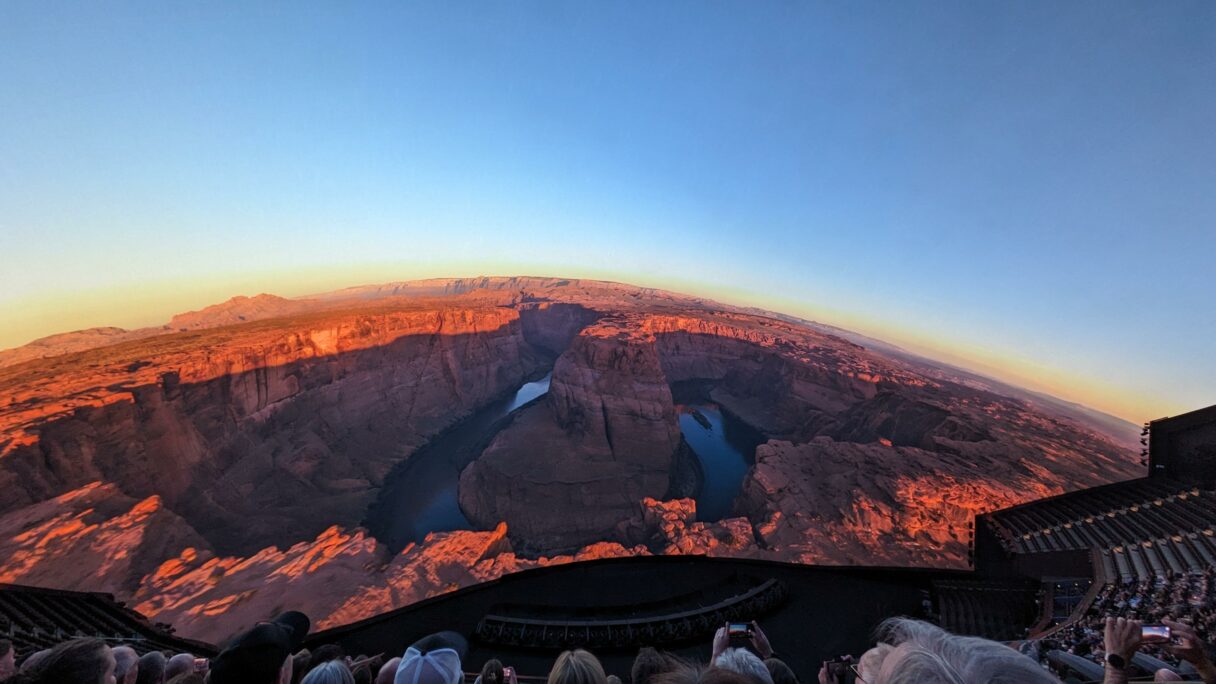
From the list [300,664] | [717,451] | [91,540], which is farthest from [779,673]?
[717,451]

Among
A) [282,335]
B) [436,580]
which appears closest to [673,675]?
[436,580]

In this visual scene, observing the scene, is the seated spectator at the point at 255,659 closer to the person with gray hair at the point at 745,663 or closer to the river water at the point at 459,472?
the person with gray hair at the point at 745,663

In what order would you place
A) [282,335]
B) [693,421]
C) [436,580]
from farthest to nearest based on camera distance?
1. [693,421]
2. [282,335]
3. [436,580]

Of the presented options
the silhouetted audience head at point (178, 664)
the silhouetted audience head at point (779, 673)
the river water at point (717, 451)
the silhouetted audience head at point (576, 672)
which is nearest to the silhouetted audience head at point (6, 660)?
the silhouetted audience head at point (178, 664)

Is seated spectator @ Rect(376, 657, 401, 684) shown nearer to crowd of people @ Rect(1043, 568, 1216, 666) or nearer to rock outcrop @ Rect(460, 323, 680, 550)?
crowd of people @ Rect(1043, 568, 1216, 666)

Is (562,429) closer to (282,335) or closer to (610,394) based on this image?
(610,394)

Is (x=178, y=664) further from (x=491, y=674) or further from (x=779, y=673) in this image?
(x=779, y=673)
